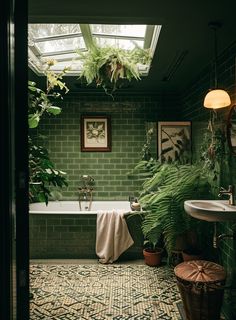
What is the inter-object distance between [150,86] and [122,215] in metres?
2.12

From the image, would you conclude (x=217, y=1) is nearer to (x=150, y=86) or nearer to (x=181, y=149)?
(x=181, y=149)

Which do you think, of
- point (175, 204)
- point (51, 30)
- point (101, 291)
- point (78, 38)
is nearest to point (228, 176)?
point (175, 204)

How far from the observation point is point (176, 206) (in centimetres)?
330

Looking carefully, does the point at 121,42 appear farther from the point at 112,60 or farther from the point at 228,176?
the point at 228,176

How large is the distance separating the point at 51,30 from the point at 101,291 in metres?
2.76

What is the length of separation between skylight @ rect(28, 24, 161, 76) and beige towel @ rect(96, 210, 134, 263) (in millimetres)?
1991

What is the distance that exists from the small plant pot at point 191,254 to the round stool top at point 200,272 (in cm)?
61

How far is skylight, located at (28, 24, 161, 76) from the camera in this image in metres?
3.17

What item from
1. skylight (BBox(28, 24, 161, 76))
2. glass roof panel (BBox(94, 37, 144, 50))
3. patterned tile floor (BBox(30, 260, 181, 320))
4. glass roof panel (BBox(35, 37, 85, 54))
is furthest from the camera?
glass roof panel (BBox(35, 37, 85, 54))

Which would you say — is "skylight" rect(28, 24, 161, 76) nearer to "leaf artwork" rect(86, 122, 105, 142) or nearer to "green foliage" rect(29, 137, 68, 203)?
"green foliage" rect(29, 137, 68, 203)

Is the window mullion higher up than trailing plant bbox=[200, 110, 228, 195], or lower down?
higher up

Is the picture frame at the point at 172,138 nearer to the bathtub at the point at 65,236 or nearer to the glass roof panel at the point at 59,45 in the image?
the bathtub at the point at 65,236

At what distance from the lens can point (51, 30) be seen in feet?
10.9

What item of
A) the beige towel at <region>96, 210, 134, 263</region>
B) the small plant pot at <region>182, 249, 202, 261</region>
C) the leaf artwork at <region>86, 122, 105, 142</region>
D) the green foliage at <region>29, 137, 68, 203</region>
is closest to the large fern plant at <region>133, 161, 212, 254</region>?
the small plant pot at <region>182, 249, 202, 261</region>
